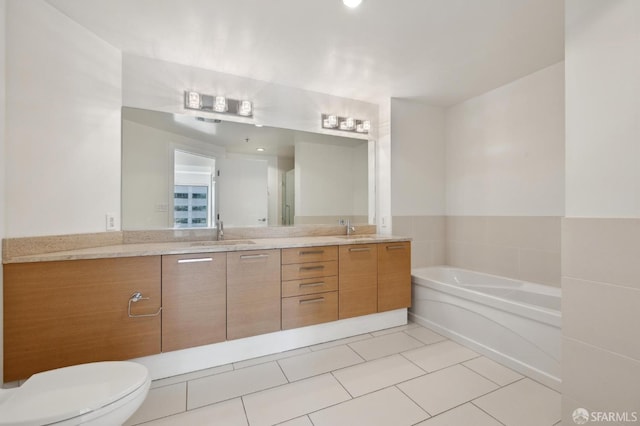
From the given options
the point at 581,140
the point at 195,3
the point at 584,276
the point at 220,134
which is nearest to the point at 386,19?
the point at 195,3

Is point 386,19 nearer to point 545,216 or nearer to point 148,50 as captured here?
point 148,50

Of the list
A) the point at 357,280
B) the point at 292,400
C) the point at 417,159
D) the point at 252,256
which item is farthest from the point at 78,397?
the point at 417,159

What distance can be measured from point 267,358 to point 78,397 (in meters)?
1.23

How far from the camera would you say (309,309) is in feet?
7.10

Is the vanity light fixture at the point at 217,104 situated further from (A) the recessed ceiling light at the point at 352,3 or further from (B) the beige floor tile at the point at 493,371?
(B) the beige floor tile at the point at 493,371

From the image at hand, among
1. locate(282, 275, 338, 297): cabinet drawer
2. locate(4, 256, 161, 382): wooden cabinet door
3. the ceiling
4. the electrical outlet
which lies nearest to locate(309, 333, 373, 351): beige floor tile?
locate(282, 275, 338, 297): cabinet drawer

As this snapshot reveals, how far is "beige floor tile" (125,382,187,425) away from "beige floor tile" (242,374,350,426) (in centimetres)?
37

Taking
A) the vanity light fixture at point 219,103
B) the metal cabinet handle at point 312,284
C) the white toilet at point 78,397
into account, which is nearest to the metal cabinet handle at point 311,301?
the metal cabinet handle at point 312,284

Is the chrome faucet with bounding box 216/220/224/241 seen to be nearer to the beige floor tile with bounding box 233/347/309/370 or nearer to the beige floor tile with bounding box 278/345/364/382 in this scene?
the beige floor tile with bounding box 233/347/309/370

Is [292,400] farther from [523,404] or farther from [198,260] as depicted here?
[523,404]

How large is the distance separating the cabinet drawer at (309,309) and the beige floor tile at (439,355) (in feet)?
2.18

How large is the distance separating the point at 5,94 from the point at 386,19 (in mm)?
2200

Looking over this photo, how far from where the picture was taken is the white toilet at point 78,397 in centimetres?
89

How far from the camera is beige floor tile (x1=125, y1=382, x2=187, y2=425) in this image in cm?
144
